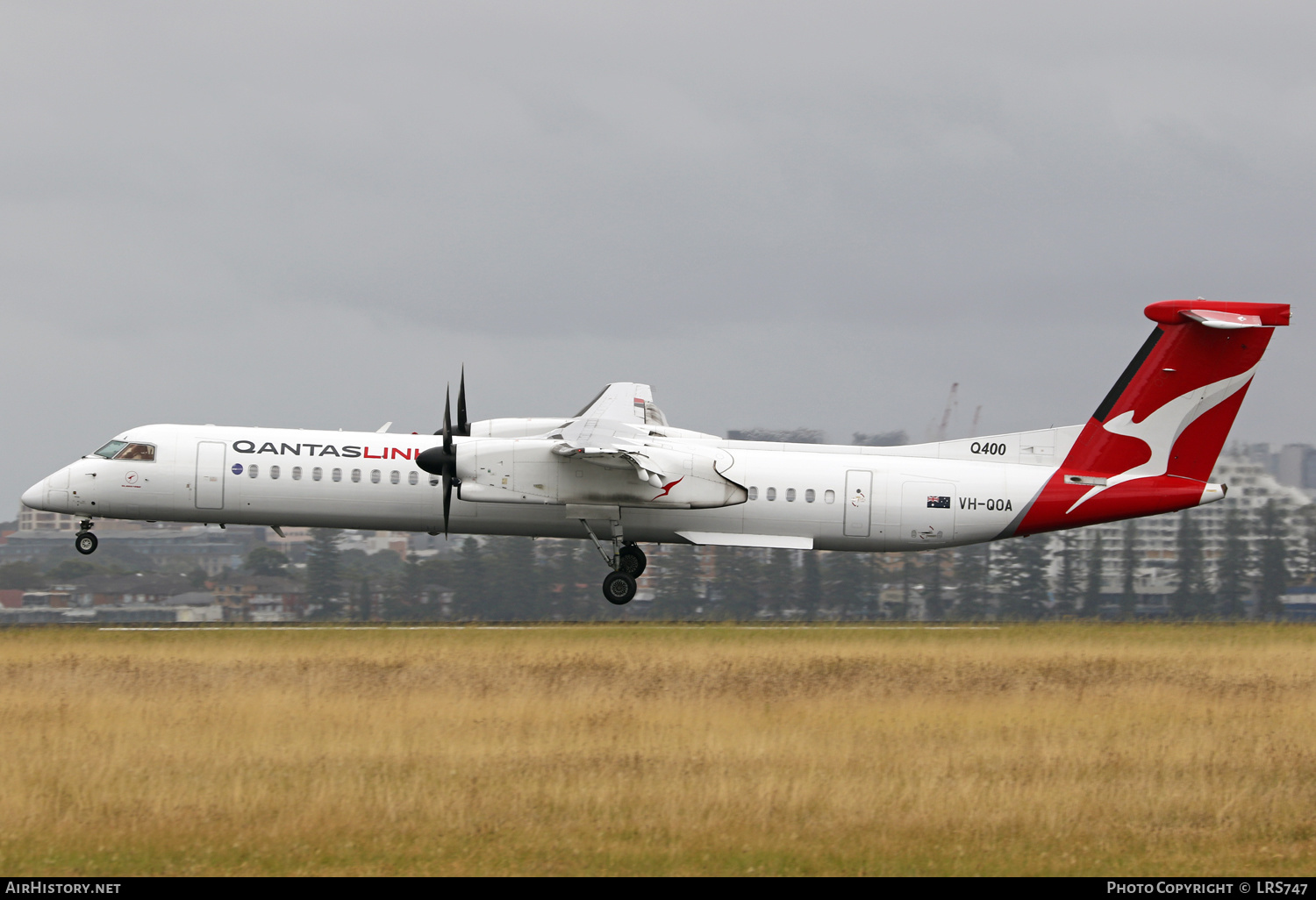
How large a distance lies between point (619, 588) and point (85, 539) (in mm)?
11455

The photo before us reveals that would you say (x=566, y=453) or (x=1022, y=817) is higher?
(x=566, y=453)

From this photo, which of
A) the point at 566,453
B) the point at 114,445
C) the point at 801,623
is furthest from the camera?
the point at 801,623

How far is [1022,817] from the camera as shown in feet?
42.8

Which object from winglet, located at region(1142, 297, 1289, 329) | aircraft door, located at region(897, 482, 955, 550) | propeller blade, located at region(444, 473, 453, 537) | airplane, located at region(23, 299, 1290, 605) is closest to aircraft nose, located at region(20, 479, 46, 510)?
airplane, located at region(23, 299, 1290, 605)

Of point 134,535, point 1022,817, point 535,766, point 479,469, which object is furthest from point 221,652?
point 134,535

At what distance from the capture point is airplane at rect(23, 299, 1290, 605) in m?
27.7

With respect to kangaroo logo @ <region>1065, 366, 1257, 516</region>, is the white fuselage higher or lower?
lower

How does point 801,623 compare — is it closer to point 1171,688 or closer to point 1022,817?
point 1171,688

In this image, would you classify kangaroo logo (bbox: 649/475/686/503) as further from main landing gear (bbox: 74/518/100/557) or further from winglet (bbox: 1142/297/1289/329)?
main landing gear (bbox: 74/518/100/557)

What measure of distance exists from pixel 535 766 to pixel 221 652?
35.2ft

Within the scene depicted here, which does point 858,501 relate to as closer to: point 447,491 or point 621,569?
point 621,569

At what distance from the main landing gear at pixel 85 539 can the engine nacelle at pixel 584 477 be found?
8.42 m

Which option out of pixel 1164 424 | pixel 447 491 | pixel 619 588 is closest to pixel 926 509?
pixel 1164 424

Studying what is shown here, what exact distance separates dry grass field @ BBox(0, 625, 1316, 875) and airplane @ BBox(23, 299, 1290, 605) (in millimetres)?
3988
